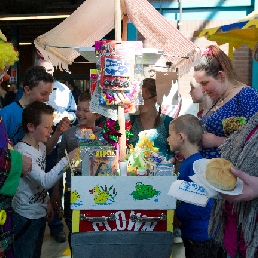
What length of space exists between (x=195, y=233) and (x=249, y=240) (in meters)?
1.07

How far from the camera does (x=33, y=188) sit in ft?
9.68

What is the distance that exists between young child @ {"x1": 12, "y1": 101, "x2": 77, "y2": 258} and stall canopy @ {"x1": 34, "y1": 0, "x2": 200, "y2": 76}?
1.56 feet

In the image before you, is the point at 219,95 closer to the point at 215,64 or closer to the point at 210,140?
the point at 215,64

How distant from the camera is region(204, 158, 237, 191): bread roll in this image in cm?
153

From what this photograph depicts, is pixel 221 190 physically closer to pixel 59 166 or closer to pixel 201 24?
pixel 59 166

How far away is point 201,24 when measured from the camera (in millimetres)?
7461

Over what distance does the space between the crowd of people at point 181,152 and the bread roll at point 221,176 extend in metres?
0.03

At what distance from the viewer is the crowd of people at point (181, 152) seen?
1660 millimetres

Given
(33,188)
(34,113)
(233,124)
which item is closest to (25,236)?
(33,188)

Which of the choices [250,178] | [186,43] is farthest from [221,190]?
[186,43]

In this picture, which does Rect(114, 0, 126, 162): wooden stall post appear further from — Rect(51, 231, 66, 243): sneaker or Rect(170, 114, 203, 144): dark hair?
Rect(51, 231, 66, 243): sneaker

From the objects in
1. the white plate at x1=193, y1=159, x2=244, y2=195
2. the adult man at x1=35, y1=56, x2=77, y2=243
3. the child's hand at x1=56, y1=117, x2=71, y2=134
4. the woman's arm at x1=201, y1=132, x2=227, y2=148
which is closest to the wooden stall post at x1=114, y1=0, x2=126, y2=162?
the woman's arm at x1=201, y1=132, x2=227, y2=148

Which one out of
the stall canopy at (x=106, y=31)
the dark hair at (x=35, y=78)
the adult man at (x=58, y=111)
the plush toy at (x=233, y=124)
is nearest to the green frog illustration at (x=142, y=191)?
the plush toy at (x=233, y=124)

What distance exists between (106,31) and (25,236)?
1.74m
